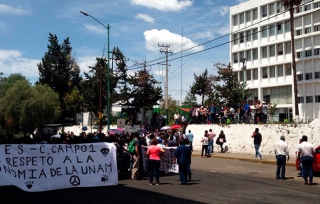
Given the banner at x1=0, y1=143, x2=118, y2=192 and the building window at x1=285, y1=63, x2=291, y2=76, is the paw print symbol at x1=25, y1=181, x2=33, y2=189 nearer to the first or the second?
the banner at x1=0, y1=143, x2=118, y2=192

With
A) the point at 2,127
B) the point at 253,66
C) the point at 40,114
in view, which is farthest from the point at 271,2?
the point at 2,127

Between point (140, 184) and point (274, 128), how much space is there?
14.2 m

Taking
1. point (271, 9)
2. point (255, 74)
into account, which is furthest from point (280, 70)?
point (271, 9)

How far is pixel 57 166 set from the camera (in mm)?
12555

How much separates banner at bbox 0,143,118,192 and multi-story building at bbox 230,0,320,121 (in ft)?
127

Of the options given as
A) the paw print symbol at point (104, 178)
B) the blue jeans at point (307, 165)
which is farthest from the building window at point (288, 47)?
the paw print symbol at point (104, 178)

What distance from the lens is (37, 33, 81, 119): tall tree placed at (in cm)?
7388

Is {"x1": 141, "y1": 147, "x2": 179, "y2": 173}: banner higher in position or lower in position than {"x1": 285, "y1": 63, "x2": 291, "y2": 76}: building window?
lower

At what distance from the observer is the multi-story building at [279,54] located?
2098 inches

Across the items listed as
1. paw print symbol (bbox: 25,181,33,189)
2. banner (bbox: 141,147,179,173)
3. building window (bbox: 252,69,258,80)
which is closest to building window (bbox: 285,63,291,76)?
building window (bbox: 252,69,258,80)

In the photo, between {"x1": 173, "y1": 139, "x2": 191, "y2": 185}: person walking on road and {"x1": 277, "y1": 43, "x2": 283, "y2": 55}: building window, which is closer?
{"x1": 173, "y1": 139, "x2": 191, "y2": 185}: person walking on road

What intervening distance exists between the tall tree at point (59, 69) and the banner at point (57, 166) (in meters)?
59.1

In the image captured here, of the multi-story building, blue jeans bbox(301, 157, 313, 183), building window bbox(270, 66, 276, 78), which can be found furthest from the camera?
building window bbox(270, 66, 276, 78)

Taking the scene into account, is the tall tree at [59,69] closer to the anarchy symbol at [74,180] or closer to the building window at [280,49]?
the building window at [280,49]
